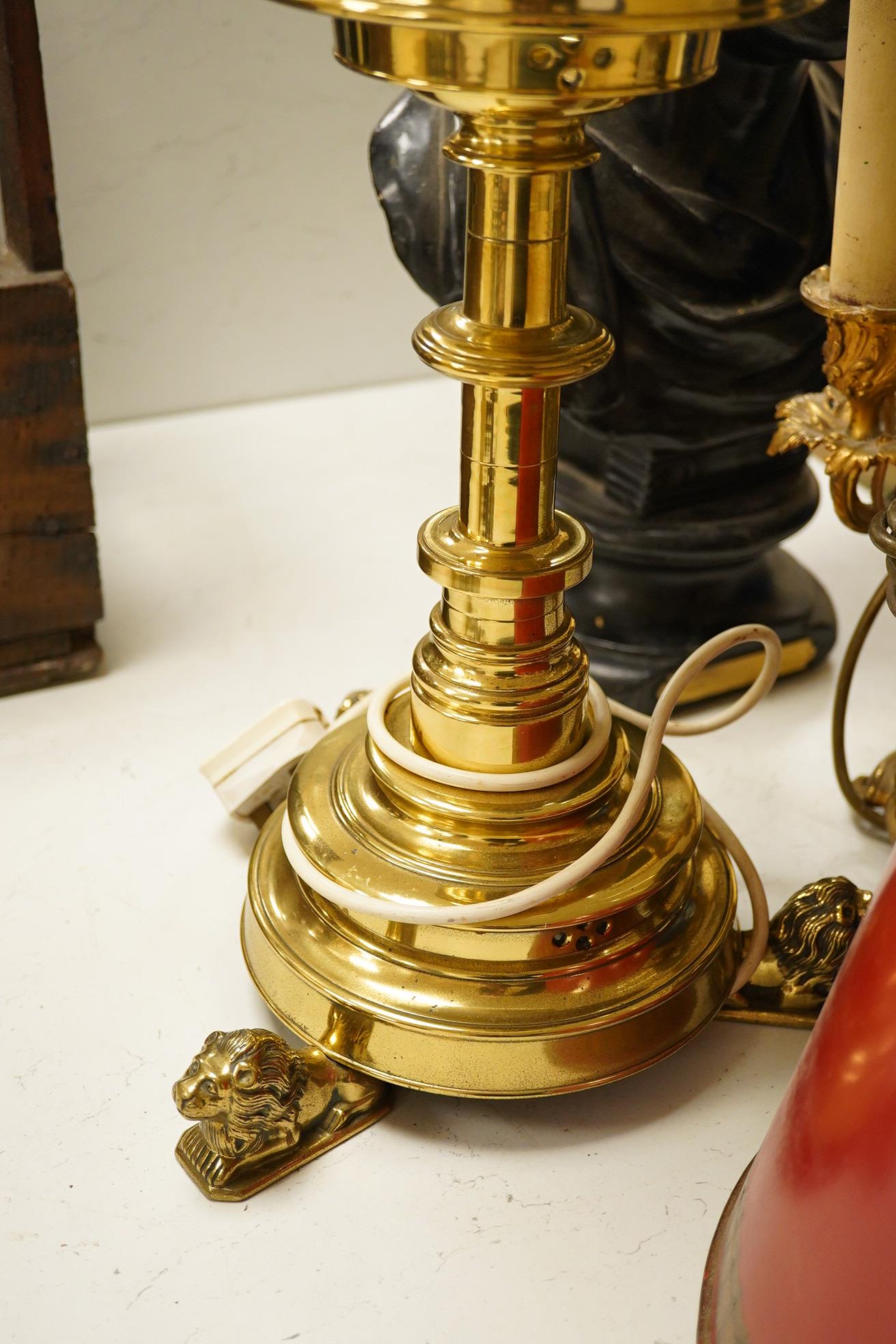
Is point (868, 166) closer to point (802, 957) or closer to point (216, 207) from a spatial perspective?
point (802, 957)

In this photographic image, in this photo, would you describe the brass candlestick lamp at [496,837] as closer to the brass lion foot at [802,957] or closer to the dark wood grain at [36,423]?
the brass lion foot at [802,957]

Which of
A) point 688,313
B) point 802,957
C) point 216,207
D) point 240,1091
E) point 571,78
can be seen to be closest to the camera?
point 571,78

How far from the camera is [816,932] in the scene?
28.6 inches

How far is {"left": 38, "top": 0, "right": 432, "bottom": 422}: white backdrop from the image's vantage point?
4.20ft

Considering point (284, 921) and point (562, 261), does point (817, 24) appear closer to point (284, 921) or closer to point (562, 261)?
point (562, 261)

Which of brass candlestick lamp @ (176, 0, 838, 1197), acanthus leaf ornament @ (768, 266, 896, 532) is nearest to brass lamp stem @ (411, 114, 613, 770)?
brass candlestick lamp @ (176, 0, 838, 1197)

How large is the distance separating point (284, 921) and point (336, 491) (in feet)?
2.04

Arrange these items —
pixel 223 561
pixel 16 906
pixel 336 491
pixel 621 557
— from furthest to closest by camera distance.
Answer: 1. pixel 336 491
2. pixel 223 561
3. pixel 621 557
4. pixel 16 906

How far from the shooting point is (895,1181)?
449mm

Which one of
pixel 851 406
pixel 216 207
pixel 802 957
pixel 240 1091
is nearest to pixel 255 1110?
pixel 240 1091

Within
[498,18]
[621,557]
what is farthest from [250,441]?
[498,18]

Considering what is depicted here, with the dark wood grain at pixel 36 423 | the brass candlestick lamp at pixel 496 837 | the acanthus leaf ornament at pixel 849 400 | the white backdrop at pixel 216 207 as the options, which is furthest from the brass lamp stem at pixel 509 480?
the white backdrop at pixel 216 207

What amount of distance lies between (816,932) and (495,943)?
0.18 meters

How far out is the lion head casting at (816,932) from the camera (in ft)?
2.38
